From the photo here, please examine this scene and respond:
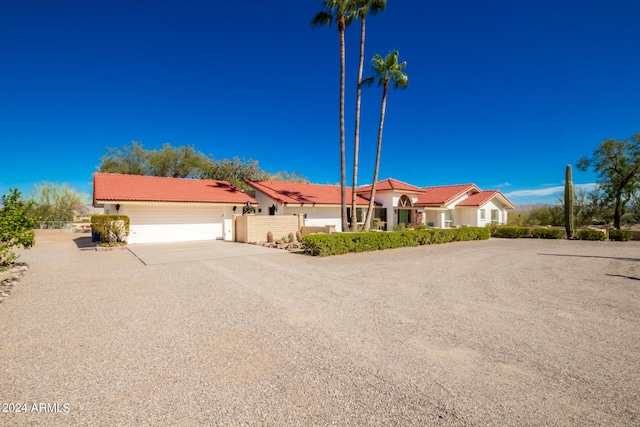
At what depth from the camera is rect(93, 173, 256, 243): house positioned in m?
19.3

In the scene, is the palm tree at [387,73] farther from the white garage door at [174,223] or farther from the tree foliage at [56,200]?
→ the tree foliage at [56,200]

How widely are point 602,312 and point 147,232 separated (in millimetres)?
21326

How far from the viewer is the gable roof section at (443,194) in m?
33.0

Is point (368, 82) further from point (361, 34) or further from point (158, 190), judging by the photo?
point (158, 190)

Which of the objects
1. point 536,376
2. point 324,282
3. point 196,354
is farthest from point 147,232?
point 536,376

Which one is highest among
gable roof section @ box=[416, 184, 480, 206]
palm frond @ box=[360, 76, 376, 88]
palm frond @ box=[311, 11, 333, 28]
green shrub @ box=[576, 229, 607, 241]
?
palm frond @ box=[311, 11, 333, 28]

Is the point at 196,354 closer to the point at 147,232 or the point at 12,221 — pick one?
the point at 12,221

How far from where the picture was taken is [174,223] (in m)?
20.9

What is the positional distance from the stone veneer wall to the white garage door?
1.75m

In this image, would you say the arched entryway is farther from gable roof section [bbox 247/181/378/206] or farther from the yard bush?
the yard bush

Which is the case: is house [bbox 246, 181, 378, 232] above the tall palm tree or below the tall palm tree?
below

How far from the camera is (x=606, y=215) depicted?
115ft

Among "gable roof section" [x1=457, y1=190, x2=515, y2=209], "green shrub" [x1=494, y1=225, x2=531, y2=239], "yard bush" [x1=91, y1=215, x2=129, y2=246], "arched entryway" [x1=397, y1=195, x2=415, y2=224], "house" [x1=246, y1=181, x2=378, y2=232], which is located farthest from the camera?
"gable roof section" [x1=457, y1=190, x2=515, y2=209]

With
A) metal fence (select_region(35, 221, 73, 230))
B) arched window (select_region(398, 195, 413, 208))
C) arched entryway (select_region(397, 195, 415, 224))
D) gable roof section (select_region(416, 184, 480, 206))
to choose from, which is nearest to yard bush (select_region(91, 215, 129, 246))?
arched entryway (select_region(397, 195, 415, 224))
